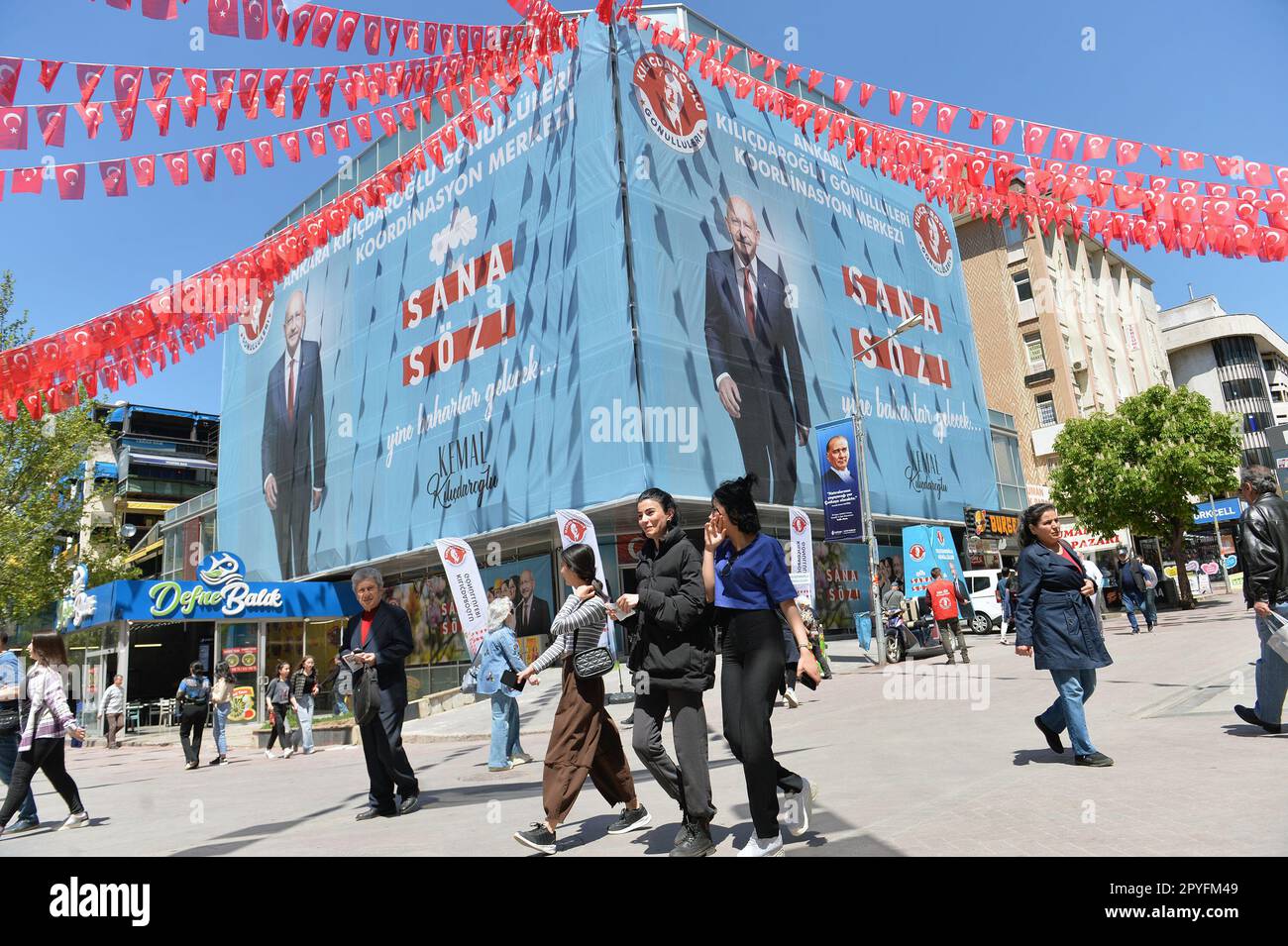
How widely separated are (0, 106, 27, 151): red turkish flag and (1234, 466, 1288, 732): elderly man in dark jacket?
34.8ft

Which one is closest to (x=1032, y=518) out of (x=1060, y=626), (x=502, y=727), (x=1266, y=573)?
(x=1060, y=626)

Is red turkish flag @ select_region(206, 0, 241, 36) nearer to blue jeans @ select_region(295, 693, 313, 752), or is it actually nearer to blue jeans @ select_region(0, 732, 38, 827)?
blue jeans @ select_region(0, 732, 38, 827)

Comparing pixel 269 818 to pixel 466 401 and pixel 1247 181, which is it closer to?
pixel 1247 181

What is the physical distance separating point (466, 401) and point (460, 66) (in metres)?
18.8

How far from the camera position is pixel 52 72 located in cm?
703

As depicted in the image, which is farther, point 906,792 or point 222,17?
point 222,17

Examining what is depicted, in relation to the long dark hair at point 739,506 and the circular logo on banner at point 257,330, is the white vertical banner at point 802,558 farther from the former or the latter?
the circular logo on banner at point 257,330

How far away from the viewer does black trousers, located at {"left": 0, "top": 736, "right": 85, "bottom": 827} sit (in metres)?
7.12

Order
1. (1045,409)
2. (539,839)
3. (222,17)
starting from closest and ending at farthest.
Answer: (539,839)
(222,17)
(1045,409)

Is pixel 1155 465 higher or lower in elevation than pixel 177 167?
lower

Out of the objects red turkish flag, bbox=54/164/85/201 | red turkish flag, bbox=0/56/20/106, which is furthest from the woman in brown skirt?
red turkish flag, bbox=54/164/85/201

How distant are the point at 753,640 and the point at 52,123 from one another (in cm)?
784

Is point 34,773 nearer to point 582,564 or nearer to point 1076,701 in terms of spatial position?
point 582,564

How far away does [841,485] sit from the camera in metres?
22.5
